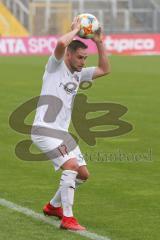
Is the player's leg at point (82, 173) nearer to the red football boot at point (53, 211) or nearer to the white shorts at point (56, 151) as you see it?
the white shorts at point (56, 151)

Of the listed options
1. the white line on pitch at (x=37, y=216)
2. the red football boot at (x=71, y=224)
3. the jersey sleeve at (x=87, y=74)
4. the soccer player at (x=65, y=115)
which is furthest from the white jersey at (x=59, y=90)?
the white line on pitch at (x=37, y=216)

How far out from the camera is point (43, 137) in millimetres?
8969

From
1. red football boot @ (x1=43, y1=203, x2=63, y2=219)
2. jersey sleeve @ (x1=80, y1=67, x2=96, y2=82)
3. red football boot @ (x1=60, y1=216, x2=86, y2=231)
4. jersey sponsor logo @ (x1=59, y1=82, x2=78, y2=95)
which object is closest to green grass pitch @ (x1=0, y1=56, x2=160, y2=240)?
red football boot @ (x1=60, y1=216, x2=86, y2=231)

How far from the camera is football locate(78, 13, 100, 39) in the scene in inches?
352

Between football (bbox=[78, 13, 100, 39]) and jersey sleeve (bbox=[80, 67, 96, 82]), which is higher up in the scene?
football (bbox=[78, 13, 100, 39])

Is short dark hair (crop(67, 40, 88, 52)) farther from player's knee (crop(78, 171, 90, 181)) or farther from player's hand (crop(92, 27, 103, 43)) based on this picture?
player's knee (crop(78, 171, 90, 181))

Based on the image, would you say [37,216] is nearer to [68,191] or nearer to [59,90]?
[68,191]

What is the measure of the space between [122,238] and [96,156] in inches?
226

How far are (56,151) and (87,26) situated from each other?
4.60ft

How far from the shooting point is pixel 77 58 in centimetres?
887

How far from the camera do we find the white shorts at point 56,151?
8.84 meters

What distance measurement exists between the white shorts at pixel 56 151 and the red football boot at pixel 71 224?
0.57m

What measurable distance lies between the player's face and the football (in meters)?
0.21

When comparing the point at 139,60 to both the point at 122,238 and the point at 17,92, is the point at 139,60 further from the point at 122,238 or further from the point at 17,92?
the point at 122,238
